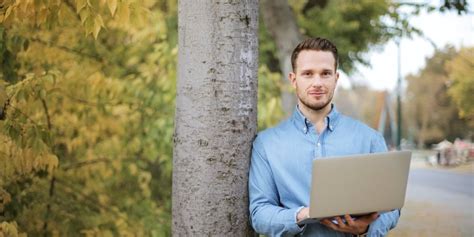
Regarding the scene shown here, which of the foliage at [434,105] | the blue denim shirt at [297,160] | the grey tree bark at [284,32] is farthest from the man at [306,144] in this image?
the foliage at [434,105]

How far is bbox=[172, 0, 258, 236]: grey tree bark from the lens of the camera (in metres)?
2.19

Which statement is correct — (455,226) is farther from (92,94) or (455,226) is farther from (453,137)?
(92,94)

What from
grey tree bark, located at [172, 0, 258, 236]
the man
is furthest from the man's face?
grey tree bark, located at [172, 0, 258, 236]

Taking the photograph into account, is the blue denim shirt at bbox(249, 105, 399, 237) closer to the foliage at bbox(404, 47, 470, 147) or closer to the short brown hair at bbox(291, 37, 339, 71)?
the short brown hair at bbox(291, 37, 339, 71)

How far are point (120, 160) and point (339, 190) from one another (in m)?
3.56

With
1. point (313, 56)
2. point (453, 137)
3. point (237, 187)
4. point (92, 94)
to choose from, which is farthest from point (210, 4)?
point (453, 137)

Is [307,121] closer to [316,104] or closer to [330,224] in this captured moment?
[316,104]

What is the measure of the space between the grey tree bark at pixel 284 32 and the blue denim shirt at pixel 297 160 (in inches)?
211

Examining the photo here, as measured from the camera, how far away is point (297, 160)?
2143 millimetres

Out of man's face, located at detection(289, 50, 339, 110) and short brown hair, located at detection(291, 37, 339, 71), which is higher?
short brown hair, located at detection(291, 37, 339, 71)

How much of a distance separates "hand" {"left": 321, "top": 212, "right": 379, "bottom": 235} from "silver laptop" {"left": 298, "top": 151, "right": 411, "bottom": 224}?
0.05 m

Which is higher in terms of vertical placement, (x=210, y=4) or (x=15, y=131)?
(x=210, y=4)

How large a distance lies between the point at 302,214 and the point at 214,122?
45 centimetres

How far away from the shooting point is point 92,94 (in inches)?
182
